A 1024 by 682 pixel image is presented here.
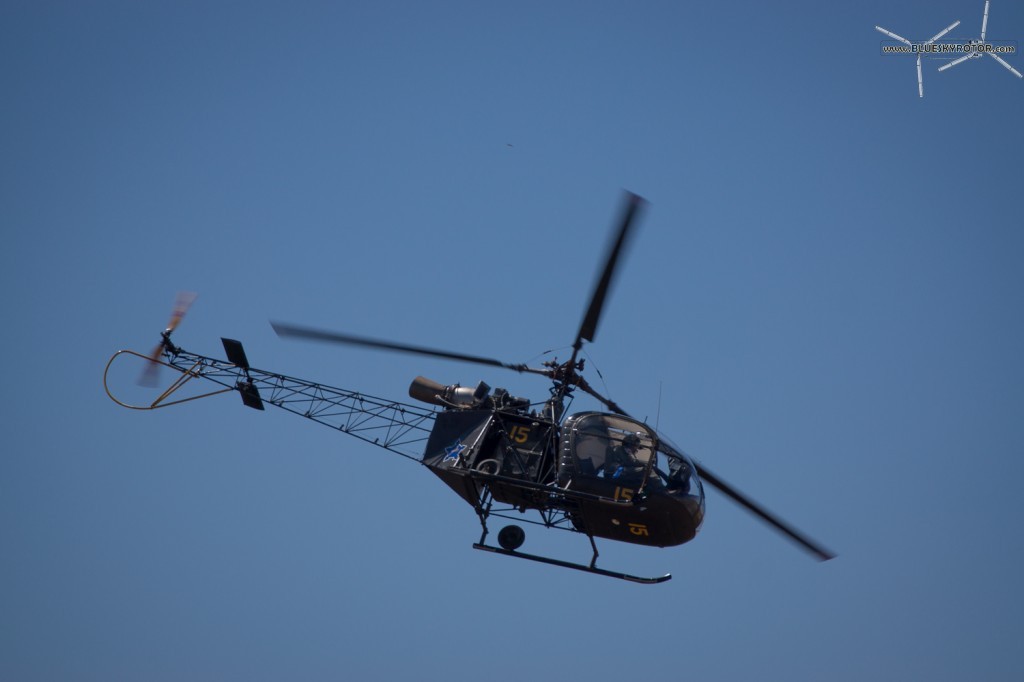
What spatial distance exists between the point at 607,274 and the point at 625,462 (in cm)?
332

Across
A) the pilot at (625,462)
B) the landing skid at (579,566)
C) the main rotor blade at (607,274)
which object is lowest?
the landing skid at (579,566)

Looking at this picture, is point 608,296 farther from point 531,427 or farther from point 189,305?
point 189,305

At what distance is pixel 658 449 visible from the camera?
18.5 meters

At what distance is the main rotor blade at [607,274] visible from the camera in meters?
16.5

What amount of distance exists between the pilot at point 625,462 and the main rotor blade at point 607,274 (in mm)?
1832

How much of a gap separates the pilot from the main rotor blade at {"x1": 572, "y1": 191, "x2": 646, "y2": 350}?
6.01 feet

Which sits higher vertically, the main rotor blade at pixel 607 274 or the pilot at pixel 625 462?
the main rotor blade at pixel 607 274

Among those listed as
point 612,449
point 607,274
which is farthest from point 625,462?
point 607,274

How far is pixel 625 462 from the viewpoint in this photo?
60.4 feet

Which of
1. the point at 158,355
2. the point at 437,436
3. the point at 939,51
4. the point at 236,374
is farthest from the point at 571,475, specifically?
the point at 939,51

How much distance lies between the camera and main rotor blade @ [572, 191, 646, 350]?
54.3 ft

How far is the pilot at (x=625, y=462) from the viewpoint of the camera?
18.3 metres

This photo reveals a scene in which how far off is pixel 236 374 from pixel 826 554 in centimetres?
1167

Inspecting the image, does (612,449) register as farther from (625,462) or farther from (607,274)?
(607,274)
